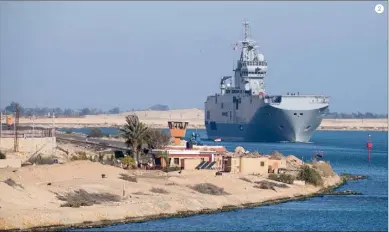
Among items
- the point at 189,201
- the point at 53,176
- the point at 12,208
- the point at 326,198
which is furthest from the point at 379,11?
the point at 326,198

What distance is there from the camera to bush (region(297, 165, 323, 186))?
69625 millimetres

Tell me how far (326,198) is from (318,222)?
44.2 feet

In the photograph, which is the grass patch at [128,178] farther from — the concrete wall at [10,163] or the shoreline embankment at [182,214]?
the concrete wall at [10,163]

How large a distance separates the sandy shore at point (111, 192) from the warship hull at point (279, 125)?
72.5 m

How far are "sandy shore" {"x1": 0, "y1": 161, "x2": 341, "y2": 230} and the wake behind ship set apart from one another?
73073mm

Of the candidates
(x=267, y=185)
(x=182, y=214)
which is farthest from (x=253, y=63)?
(x=182, y=214)

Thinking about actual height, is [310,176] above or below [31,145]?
below

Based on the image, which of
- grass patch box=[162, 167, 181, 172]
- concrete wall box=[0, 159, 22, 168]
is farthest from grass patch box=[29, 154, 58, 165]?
grass patch box=[162, 167, 181, 172]

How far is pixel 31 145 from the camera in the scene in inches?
3022

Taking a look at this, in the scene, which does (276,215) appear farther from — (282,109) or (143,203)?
(282,109)

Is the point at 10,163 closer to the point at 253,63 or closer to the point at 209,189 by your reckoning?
the point at 209,189

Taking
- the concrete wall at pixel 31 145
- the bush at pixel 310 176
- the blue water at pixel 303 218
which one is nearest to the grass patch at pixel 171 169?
the bush at pixel 310 176

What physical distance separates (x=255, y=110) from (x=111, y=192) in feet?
309

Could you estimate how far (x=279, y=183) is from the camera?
6669 cm
